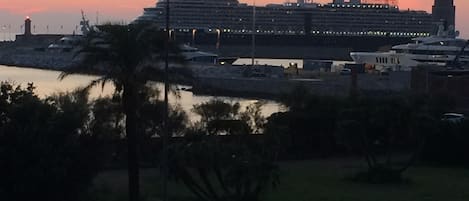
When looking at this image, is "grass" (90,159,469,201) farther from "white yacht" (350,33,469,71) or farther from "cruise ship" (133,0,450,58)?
"cruise ship" (133,0,450,58)

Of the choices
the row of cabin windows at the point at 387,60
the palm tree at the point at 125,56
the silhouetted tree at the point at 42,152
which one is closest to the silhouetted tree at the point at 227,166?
the palm tree at the point at 125,56

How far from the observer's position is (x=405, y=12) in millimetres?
110938

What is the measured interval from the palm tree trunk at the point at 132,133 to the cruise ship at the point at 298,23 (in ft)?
249

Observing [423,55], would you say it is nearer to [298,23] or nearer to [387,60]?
[387,60]

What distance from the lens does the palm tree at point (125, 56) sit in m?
14.6

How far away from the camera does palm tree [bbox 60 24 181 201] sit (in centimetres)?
1456

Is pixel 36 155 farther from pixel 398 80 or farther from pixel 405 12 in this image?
pixel 405 12

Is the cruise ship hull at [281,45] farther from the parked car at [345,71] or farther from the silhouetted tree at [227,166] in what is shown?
the silhouetted tree at [227,166]

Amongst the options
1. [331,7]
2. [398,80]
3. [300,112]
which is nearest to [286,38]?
[331,7]

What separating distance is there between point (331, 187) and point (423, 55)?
2187 inches

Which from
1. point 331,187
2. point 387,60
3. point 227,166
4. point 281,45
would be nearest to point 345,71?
point 387,60

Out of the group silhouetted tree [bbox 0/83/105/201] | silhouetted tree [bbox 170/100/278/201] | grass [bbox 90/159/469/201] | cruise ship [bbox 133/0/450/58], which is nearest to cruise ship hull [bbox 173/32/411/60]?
cruise ship [bbox 133/0/450/58]

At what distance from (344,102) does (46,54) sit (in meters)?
73.5

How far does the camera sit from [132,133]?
1539cm
